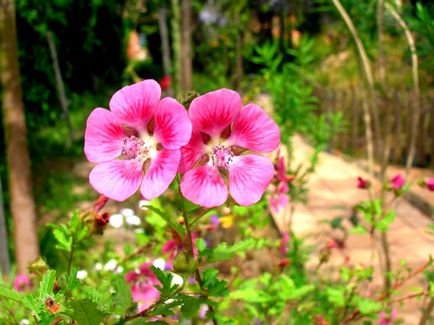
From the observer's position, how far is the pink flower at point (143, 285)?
1350 mm

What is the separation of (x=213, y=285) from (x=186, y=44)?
3413 millimetres

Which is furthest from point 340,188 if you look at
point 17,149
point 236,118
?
point 236,118

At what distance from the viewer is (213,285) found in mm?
994

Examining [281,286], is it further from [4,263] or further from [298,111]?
[4,263]

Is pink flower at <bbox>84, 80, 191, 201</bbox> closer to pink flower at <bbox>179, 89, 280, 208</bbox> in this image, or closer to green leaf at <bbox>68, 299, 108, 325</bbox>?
pink flower at <bbox>179, 89, 280, 208</bbox>

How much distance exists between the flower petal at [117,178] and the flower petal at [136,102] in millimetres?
63

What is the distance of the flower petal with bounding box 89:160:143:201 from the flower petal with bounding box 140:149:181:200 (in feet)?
0.11

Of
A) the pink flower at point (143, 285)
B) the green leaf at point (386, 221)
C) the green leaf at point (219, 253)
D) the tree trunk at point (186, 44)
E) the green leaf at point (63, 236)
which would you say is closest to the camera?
the green leaf at point (219, 253)

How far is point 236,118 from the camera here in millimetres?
847

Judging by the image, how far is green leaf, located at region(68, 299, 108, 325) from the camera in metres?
0.75

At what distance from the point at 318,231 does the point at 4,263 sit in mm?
2380

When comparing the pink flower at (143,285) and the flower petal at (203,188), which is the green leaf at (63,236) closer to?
the pink flower at (143,285)

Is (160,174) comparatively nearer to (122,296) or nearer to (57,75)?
(122,296)

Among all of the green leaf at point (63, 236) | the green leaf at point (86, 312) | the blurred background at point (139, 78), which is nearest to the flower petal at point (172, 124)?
the green leaf at point (86, 312)
